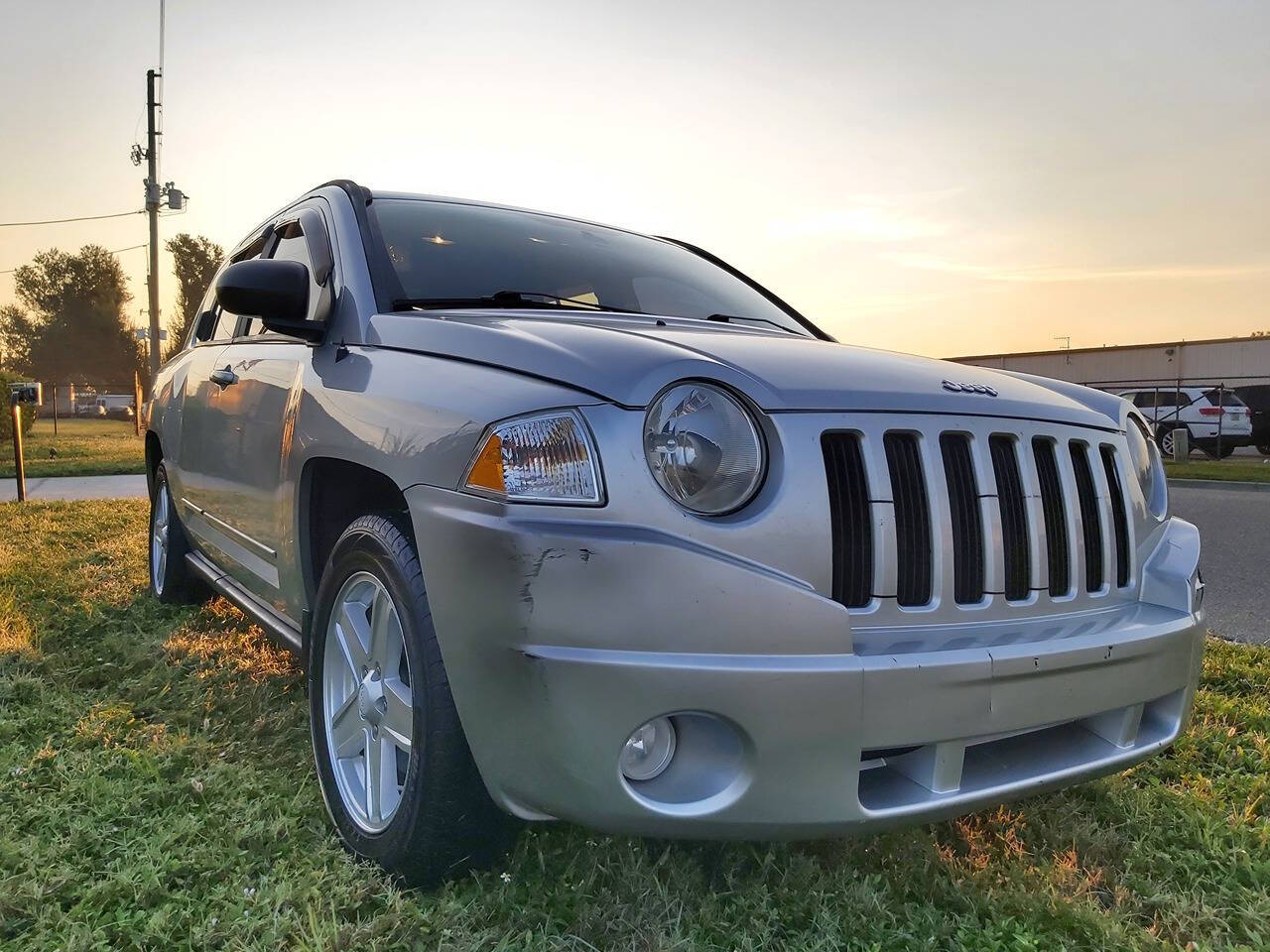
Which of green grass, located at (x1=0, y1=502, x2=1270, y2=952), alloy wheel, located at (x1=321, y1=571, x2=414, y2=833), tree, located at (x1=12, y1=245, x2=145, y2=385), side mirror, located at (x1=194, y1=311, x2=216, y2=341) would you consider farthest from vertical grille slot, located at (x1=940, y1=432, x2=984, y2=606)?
tree, located at (x1=12, y1=245, x2=145, y2=385)

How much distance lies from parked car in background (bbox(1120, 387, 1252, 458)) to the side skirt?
20.3 meters

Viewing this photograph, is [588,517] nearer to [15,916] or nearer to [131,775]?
[15,916]

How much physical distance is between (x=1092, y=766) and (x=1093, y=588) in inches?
16.5

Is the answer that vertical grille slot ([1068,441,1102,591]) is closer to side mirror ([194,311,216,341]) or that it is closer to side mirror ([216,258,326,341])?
side mirror ([216,258,326,341])

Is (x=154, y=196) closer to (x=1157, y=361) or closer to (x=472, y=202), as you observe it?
(x=472, y=202)

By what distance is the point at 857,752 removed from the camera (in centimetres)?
164

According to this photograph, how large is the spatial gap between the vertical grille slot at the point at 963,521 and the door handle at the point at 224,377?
97.8 inches

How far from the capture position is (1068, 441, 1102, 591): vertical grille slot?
2180mm

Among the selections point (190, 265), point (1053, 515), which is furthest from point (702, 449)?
point (190, 265)

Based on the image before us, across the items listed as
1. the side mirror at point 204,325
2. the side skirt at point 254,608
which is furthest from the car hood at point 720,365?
the side mirror at point 204,325

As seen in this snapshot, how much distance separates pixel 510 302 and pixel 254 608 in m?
1.39

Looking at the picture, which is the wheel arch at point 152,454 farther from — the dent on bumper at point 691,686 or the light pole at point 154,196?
the light pole at point 154,196

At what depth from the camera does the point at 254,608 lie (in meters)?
3.14

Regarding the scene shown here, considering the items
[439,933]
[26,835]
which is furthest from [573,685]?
[26,835]
